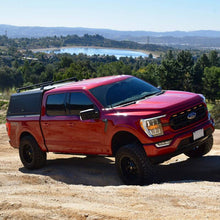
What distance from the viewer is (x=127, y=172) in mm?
6047

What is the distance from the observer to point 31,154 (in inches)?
321

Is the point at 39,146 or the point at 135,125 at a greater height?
the point at 135,125

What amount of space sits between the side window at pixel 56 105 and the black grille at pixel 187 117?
232cm

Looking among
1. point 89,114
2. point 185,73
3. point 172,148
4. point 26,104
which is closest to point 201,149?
point 172,148

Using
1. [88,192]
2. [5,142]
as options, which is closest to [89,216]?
[88,192]

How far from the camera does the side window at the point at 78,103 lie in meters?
6.54

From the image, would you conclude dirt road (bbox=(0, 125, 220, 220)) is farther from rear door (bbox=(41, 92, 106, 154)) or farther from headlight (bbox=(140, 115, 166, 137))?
headlight (bbox=(140, 115, 166, 137))

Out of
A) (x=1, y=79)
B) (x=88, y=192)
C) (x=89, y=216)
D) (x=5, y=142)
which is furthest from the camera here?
(x=1, y=79)

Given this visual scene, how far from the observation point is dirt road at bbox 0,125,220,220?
13.3 ft

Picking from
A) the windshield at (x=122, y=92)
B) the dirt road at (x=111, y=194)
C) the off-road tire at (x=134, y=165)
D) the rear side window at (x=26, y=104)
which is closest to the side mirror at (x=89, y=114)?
the windshield at (x=122, y=92)

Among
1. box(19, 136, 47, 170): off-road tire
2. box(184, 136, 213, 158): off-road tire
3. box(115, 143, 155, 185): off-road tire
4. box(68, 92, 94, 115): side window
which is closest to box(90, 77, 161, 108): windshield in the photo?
box(68, 92, 94, 115): side window

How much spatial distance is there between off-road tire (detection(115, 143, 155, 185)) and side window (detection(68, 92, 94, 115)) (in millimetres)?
1127

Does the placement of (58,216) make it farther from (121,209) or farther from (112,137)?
(112,137)

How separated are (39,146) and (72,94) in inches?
69.5
